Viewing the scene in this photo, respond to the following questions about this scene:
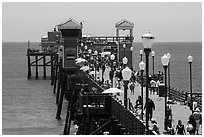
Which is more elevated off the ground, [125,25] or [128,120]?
[125,25]

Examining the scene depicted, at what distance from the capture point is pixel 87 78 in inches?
1497

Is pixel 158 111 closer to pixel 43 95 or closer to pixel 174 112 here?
pixel 174 112

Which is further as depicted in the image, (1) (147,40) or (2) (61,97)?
(2) (61,97)

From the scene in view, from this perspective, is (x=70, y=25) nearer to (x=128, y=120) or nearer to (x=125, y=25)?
(x=125, y=25)

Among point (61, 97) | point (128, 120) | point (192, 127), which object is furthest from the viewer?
point (61, 97)

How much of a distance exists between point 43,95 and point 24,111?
13.2m

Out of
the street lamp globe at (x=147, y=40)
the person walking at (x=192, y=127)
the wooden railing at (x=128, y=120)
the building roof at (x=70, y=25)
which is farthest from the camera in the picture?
the building roof at (x=70, y=25)

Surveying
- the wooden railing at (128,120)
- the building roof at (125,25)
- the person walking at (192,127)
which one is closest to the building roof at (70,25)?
the building roof at (125,25)

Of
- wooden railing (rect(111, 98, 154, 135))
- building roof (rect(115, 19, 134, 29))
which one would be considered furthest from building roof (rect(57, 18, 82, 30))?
wooden railing (rect(111, 98, 154, 135))

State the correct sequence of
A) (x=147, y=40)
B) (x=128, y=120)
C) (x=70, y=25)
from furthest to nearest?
1. (x=70, y=25)
2. (x=128, y=120)
3. (x=147, y=40)

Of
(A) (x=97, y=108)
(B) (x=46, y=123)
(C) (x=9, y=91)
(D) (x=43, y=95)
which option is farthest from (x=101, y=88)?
(C) (x=9, y=91)

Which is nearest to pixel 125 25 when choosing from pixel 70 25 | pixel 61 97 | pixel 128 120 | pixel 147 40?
pixel 70 25

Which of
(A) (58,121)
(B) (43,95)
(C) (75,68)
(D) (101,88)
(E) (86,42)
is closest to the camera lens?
(D) (101,88)

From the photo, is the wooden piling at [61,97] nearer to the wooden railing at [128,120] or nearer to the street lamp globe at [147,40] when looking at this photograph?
the wooden railing at [128,120]
